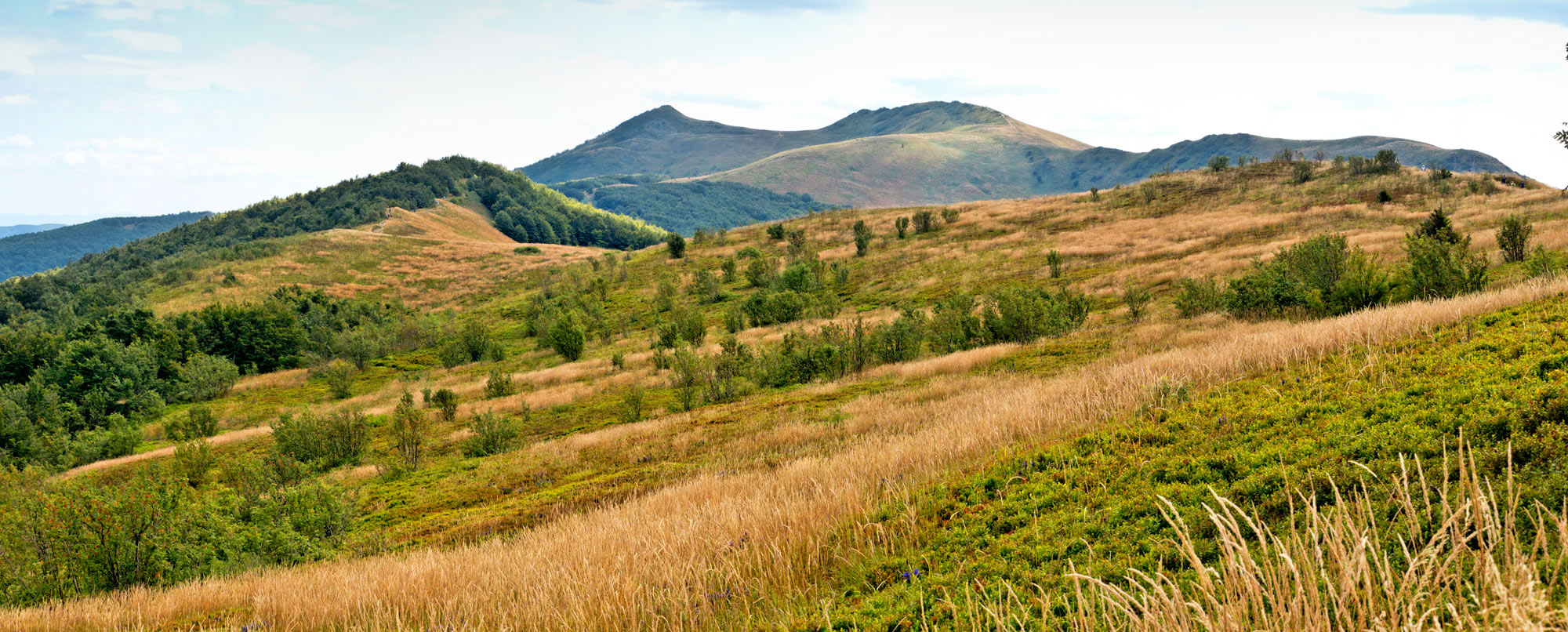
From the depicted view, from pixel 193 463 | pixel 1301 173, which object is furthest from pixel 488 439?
pixel 1301 173

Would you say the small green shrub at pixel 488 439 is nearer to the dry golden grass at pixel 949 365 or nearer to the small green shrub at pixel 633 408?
the small green shrub at pixel 633 408

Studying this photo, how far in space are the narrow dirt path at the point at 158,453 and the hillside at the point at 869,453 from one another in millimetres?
624

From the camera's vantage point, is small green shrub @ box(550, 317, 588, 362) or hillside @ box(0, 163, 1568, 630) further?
small green shrub @ box(550, 317, 588, 362)

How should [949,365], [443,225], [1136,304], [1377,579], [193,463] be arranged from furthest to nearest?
[443,225] → [1136,304] → [193,463] → [949,365] → [1377,579]

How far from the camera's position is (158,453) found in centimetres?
Answer: 2569

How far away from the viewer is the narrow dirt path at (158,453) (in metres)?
24.2

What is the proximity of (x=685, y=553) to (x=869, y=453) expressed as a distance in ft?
11.1

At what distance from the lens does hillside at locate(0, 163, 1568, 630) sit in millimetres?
4836

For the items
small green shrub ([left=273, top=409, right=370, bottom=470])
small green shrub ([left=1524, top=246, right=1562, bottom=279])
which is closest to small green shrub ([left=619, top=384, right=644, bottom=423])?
small green shrub ([left=273, top=409, right=370, bottom=470])

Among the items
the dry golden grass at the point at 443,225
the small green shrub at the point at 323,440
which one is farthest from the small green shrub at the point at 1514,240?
the dry golden grass at the point at 443,225

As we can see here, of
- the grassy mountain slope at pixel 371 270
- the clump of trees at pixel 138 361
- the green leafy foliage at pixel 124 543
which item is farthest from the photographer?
the grassy mountain slope at pixel 371 270

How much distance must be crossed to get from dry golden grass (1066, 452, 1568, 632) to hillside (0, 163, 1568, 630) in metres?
0.11

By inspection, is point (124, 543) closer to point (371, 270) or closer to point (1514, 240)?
point (1514, 240)

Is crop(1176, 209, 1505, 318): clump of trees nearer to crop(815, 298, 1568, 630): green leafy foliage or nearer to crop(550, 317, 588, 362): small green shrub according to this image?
crop(815, 298, 1568, 630): green leafy foliage
